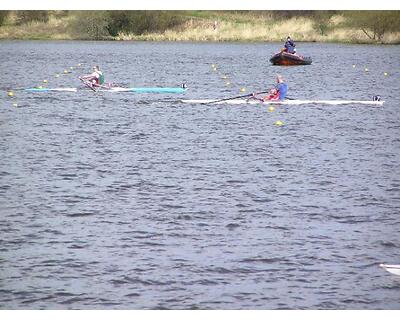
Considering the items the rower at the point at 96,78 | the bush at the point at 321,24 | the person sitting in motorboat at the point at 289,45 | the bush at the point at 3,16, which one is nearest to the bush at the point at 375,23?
the bush at the point at 321,24

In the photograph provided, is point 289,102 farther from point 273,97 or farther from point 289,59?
point 289,59

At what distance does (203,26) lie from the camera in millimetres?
62281

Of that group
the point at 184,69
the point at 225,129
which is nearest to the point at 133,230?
the point at 225,129

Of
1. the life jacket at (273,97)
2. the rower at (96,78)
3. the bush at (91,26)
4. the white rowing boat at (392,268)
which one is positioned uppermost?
the bush at (91,26)

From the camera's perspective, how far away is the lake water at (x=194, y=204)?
1405 centimetres

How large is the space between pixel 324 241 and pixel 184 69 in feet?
138

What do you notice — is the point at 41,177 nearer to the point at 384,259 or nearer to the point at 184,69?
the point at 384,259

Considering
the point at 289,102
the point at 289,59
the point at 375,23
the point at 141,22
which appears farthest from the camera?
the point at 141,22

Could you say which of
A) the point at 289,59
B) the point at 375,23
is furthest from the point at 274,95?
the point at 289,59

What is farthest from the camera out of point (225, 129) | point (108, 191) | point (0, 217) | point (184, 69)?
point (184, 69)

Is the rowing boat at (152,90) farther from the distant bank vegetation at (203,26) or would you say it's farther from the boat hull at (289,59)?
the boat hull at (289,59)

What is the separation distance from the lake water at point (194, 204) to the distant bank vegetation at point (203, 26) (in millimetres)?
5174

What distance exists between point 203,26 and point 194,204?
44331 millimetres

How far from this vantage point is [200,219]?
18.0 meters
